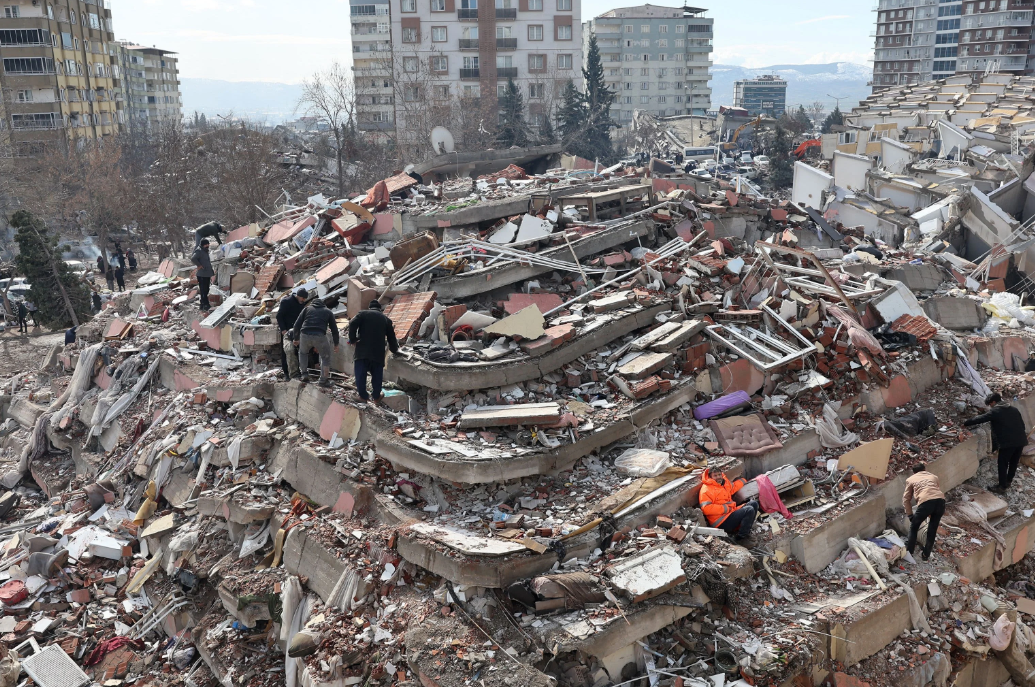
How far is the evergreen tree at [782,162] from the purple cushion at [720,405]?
30.2 m

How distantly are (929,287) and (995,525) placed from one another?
6.32m

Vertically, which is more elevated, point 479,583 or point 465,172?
point 465,172

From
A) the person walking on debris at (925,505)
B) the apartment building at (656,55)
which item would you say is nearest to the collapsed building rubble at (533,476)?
the person walking on debris at (925,505)

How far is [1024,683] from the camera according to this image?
6992 millimetres

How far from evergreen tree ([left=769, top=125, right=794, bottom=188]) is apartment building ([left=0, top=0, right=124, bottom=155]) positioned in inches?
1366

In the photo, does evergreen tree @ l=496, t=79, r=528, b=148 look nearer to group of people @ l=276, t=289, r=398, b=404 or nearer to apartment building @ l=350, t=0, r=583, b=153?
apartment building @ l=350, t=0, r=583, b=153

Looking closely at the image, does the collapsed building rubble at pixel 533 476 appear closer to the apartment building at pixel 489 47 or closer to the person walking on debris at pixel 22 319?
the person walking on debris at pixel 22 319

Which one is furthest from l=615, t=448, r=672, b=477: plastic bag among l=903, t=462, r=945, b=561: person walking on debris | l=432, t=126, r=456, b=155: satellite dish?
l=432, t=126, r=456, b=155: satellite dish

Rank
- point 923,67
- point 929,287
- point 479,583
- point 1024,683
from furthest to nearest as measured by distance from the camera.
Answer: point 923,67
point 929,287
point 1024,683
point 479,583

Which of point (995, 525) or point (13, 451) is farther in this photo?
point (13, 451)

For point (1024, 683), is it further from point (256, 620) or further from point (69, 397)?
point (69, 397)

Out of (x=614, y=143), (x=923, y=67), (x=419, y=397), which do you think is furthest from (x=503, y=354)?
(x=923, y=67)

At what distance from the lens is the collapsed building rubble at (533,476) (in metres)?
6.23

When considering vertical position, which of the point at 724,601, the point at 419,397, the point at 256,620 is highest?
the point at 419,397
